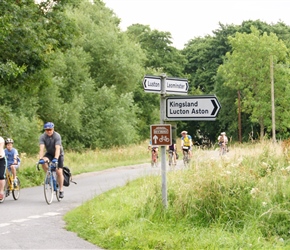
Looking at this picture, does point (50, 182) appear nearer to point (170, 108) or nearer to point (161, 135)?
point (161, 135)

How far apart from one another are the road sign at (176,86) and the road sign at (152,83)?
0.58ft

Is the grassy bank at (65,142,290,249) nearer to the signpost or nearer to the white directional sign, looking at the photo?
the signpost

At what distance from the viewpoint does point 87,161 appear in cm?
3006

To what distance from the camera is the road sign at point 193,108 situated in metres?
9.57

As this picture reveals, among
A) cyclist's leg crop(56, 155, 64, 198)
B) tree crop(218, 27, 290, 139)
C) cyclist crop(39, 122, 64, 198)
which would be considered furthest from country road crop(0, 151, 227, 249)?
tree crop(218, 27, 290, 139)

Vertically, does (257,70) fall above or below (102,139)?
above

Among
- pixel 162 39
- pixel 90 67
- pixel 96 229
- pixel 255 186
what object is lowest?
pixel 96 229

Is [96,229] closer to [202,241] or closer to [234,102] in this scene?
[202,241]

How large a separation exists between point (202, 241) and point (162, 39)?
6253 cm

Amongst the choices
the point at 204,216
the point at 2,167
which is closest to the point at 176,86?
the point at 204,216

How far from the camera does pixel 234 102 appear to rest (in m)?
71.1

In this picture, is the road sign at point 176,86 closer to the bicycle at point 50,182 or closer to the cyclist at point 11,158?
the bicycle at point 50,182

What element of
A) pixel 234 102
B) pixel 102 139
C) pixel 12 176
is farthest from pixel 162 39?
pixel 12 176

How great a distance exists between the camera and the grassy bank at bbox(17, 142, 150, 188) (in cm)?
1973
